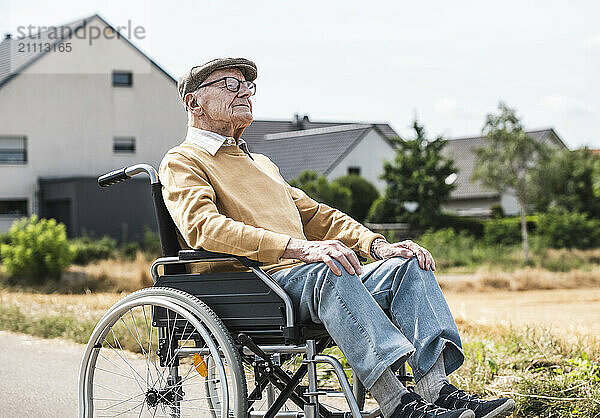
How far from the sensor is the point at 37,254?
16.1 m

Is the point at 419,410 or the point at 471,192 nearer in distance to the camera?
the point at 419,410

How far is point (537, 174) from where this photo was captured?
2481 cm

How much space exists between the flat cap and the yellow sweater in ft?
0.74

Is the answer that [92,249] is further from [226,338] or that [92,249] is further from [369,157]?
[226,338]

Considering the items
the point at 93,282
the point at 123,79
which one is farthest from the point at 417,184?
the point at 93,282

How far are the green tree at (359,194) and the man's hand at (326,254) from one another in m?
27.8

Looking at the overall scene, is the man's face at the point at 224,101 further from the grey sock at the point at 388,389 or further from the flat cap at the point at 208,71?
the grey sock at the point at 388,389

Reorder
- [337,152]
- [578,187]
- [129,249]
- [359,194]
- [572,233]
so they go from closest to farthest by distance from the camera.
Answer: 1. [129,249]
2. [572,233]
3. [359,194]
4. [578,187]
5. [337,152]

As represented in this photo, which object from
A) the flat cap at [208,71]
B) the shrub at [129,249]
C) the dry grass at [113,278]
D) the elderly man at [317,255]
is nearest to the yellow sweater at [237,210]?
the elderly man at [317,255]

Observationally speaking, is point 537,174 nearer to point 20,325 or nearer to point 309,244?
point 20,325

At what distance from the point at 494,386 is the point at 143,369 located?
232 cm

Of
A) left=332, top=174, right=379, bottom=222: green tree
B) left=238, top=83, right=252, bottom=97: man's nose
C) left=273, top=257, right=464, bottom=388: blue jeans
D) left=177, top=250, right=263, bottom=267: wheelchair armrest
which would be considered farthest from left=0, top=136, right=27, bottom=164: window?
left=273, top=257, right=464, bottom=388: blue jeans

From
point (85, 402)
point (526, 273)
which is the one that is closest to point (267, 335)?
point (85, 402)

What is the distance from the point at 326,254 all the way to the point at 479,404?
0.66 m
